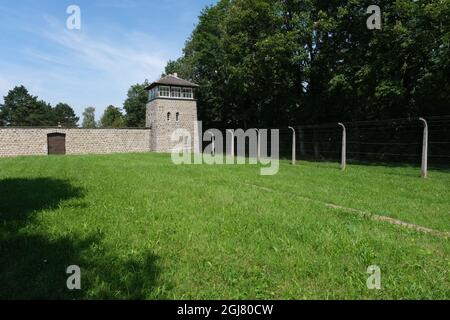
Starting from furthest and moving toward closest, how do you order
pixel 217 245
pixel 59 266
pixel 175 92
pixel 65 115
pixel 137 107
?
pixel 65 115 < pixel 137 107 < pixel 175 92 < pixel 217 245 < pixel 59 266

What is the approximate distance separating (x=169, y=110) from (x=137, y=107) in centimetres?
3065

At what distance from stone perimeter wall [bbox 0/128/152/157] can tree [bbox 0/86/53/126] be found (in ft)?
184

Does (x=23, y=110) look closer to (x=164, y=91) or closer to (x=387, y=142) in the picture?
(x=164, y=91)

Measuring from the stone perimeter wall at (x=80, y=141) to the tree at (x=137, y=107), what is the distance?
27.9 m

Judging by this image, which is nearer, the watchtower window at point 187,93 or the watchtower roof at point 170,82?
the watchtower roof at point 170,82

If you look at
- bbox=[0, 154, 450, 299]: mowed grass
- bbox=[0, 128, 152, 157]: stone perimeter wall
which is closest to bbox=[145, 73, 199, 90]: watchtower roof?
bbox=[0, 128, 152, 157]: stone perimeter wall

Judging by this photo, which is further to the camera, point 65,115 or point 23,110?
point 65,115

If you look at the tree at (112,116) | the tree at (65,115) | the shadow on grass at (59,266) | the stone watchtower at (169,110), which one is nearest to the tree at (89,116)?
the tree at (65,115)

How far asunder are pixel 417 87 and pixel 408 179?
12.0 m

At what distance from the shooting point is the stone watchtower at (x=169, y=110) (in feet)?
139

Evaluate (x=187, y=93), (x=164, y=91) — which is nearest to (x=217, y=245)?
(x=164, y=91)

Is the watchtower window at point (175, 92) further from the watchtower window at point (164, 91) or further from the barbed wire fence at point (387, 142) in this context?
the barbed wire fence at point (387, 142)

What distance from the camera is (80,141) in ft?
134
